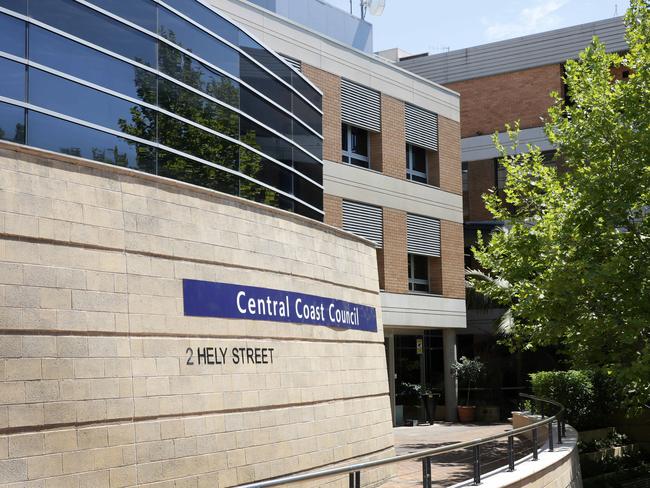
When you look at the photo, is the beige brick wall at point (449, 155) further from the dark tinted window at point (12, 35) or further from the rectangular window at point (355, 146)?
the dark tinted window at point (12, 35)

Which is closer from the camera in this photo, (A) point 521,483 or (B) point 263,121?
(A) point 521,483

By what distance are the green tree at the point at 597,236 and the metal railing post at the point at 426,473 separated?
9.03 metres

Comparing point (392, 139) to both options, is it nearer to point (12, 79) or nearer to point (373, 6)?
point (373, 6)

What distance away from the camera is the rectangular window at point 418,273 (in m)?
29.8

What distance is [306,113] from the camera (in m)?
15.4

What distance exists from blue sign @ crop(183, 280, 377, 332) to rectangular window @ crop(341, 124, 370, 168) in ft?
43.1

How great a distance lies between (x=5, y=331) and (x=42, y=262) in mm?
788

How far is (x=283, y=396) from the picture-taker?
11844 millimetres

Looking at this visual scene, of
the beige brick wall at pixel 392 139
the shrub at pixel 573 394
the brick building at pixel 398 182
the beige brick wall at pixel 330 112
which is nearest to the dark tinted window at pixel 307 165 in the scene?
the brick building at pixel 398 182

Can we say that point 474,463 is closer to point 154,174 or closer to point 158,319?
point 158,319

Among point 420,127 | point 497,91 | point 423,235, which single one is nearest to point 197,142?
point 423,235

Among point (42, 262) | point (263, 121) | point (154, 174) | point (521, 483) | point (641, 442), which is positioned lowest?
point (641, 442)

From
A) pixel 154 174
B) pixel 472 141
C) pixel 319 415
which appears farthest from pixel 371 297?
pixel 472 141

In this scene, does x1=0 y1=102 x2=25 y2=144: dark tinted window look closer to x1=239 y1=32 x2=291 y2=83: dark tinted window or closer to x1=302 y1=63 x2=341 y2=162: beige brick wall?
x1=239 y1=32 x2=291 y2=83: dark tinted window
